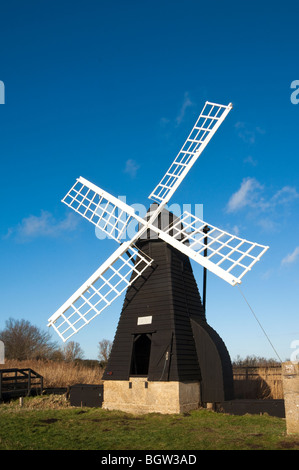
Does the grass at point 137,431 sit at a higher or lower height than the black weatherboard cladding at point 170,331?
lower

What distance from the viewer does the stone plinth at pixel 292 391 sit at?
29.0 feet

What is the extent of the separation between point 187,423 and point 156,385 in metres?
2.15

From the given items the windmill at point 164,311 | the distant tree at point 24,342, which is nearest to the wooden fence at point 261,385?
the windmill at point 164,311

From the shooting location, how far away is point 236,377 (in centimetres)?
1944

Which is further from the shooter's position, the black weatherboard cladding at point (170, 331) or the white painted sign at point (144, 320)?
the white painted sign at point (144, 320)

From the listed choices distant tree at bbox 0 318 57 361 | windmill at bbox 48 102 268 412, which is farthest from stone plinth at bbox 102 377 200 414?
distant tree at bbox 0 318 57 361

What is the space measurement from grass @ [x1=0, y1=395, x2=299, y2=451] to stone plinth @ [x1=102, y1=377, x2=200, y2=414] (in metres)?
0.43

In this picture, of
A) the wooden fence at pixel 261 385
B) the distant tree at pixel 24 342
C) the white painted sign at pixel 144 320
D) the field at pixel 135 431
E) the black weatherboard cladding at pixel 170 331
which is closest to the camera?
the field at pixel 135 431

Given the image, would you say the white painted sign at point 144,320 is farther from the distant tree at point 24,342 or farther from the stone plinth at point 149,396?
the distant tree at point 24,342

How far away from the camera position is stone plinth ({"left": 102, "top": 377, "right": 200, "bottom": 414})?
13.1m

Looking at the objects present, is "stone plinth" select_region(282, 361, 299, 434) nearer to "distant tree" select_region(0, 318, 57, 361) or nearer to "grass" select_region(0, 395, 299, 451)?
"grass" select_region(0, 395, 299, 451)

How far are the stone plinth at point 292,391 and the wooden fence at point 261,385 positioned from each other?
7.88 metres

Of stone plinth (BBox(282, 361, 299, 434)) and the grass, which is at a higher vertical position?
stone plinth (BBox(282, 361, 299, 434))

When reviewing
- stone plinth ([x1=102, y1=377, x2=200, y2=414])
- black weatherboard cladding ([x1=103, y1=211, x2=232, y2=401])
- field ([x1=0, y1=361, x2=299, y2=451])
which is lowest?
field ([x1=0, y1=361, x2=299, y2=451])
